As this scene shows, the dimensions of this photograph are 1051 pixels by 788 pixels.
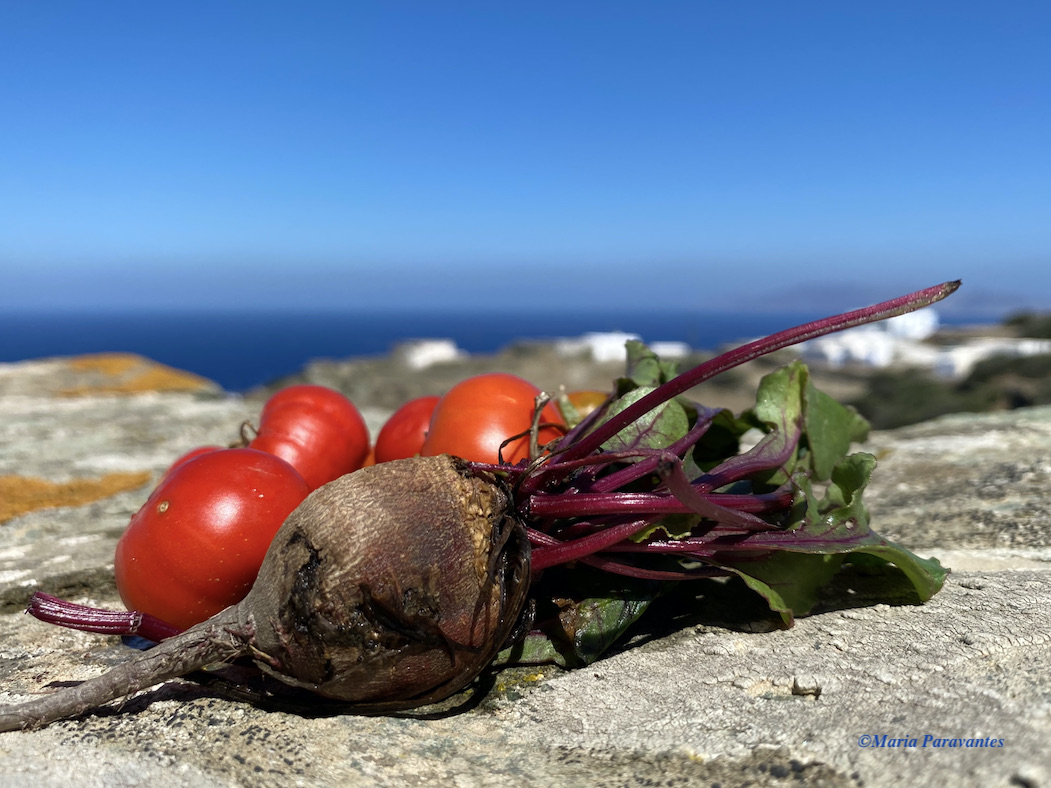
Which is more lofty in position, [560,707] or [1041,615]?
[1041,615]

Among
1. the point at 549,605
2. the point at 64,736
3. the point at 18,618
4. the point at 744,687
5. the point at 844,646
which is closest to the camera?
the point at 64,736

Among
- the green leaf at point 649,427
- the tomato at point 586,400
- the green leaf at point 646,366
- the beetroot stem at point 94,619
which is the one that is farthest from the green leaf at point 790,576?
the beetroot stem at point 94,619

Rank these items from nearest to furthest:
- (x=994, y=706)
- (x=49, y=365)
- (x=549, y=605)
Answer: (x=994, y=706)
(x=549, y=605)
(x=49, y=365)

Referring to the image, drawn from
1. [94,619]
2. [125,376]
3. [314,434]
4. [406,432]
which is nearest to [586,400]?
[406,432]

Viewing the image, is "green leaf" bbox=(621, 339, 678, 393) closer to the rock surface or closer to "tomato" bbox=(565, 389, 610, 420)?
"tomato" bbox=(565, 389, 610, 420)

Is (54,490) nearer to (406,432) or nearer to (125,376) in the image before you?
(406,432)

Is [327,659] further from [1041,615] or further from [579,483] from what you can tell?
[1041,615]

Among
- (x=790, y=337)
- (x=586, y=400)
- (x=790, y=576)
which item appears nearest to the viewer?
(x=790, y=337)

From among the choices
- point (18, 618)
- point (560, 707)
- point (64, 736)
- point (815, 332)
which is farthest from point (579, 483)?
point (18, 618)
